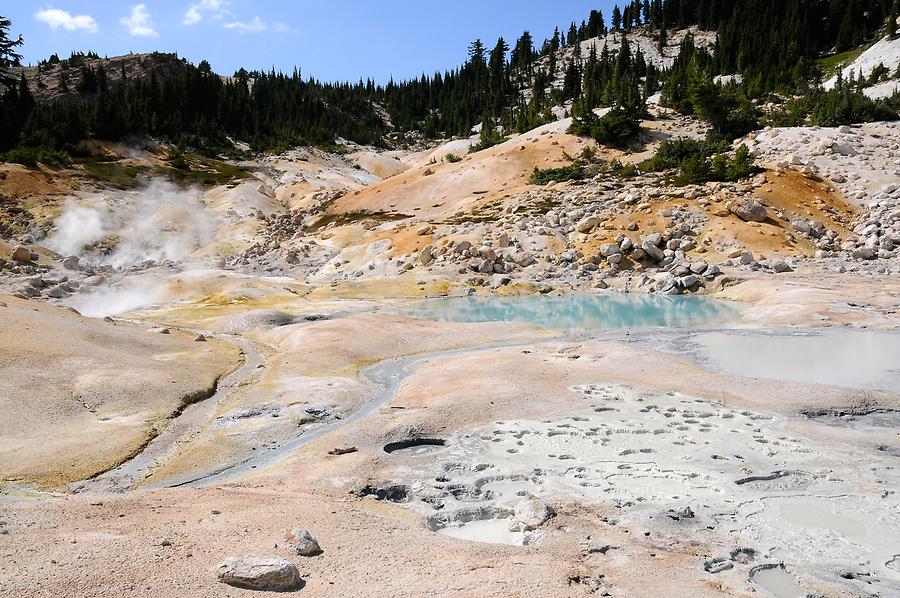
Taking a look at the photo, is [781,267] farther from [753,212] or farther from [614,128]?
[614,128]

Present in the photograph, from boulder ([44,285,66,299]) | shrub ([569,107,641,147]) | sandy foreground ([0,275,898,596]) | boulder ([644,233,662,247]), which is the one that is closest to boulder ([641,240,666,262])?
boulder ([644,233,662,247])

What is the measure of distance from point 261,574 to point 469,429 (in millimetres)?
10134

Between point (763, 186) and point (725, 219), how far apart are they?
6.26 m

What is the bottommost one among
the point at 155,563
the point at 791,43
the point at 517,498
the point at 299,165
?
the point at 517,498

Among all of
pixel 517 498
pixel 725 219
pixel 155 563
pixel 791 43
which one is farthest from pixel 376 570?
pixel 791 43

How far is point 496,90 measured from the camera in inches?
5792

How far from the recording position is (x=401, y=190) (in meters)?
78.1

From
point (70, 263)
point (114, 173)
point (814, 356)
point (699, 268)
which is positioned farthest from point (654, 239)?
point (114, 173)

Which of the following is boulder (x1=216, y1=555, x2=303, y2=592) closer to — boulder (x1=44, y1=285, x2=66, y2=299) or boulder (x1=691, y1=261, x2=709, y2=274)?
boulder (x1=691, y1=261, x2=709, y2=274)

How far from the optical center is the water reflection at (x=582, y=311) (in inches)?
1396

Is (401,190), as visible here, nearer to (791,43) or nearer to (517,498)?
(517,498)

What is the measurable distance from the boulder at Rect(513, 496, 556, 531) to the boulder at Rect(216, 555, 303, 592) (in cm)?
464

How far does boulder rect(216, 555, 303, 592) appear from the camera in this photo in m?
8.19

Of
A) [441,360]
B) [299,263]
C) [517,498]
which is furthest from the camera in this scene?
[299,263]
